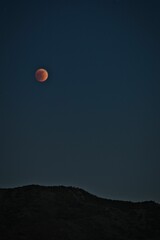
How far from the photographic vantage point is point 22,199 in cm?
5953

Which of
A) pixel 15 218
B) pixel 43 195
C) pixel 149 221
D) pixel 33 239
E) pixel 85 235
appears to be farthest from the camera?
pixel 43 195

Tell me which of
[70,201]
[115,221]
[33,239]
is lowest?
[33,239]

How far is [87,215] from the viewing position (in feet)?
182

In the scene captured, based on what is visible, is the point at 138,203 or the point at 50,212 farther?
the point at 138,203

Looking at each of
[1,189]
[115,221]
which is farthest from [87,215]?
[1,189]

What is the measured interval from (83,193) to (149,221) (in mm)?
14363

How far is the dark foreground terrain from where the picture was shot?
162ft

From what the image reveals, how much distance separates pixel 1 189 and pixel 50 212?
13.9 metres

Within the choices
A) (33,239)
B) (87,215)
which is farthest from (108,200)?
(33,239)

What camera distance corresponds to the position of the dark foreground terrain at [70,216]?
162 feet

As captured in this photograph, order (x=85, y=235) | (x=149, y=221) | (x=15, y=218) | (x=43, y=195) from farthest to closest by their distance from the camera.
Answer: (x=43, y=195)
(x=149, y=221)
(x=15, y=218)
(x=85, y=235)

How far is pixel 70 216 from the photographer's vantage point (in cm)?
5438

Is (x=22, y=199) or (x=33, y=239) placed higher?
(x=22, y=199)

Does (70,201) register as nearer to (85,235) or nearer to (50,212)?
(50,212)
